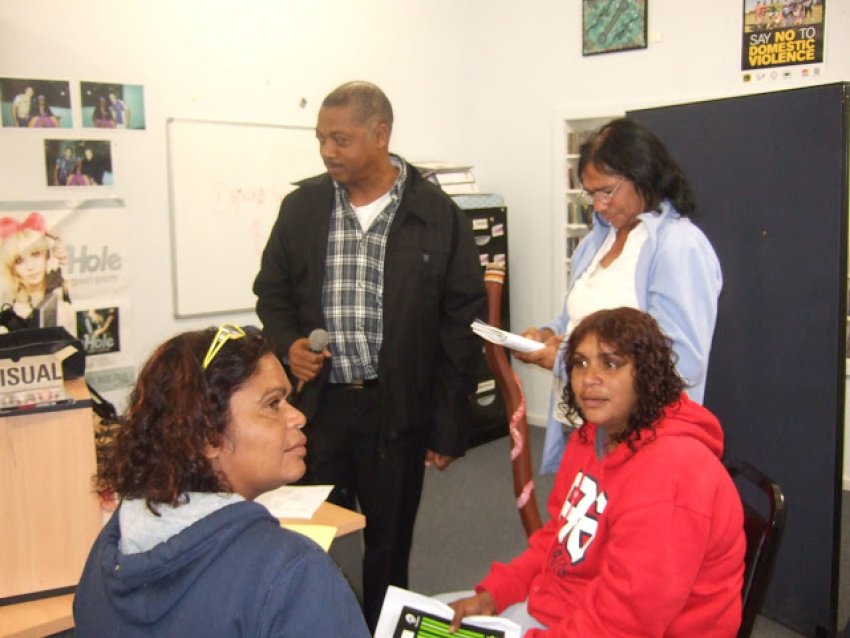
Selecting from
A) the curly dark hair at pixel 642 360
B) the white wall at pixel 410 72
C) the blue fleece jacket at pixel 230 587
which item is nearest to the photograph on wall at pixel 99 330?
the white wall at pixel 410 72

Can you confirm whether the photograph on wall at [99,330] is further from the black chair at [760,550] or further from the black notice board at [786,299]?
the black chair at [760,550]

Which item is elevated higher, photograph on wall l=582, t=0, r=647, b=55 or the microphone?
photograph on wall l=582, t=0, r=647, b=55

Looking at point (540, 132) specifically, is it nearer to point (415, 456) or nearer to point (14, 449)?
point (415, 456)

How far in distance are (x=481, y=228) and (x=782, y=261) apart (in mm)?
2324

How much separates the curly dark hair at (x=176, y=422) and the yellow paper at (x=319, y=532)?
54 cm

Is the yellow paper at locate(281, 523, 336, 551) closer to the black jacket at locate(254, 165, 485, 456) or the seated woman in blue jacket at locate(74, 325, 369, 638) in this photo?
the seated woman in blue jacket at locate(74, 325, 369, 638)

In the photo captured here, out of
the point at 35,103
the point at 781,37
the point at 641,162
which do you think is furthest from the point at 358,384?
the point at 781,37

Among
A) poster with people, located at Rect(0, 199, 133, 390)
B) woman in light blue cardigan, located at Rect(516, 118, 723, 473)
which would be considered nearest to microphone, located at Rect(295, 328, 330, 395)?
woman in light blue cardigan, located at Rect(516, 118, 723, 473)

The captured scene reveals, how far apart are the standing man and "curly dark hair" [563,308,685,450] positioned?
0.71m

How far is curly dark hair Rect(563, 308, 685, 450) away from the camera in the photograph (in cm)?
151

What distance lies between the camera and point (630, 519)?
1423 millimetres

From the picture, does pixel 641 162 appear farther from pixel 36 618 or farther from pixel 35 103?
Answer: pixel 35 103

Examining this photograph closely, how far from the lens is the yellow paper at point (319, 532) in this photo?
152cm

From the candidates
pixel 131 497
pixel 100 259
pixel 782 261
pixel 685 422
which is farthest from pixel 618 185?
pixel 100 259
